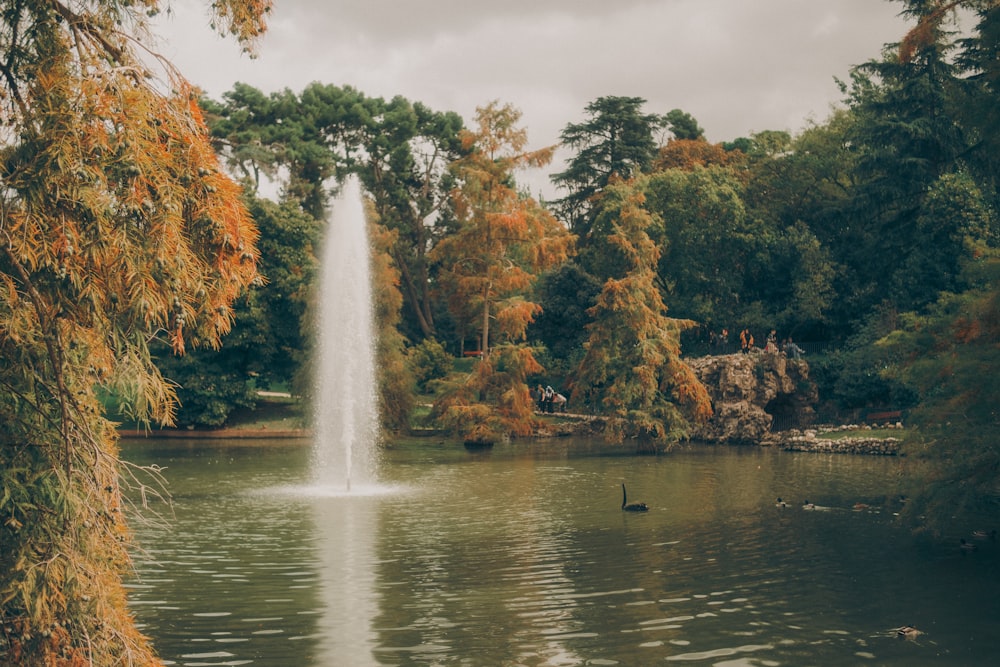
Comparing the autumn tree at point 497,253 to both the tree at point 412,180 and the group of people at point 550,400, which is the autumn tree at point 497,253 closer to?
the group of people at point 550,400

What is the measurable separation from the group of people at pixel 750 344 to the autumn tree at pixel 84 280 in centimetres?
3462

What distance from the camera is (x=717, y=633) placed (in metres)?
11.4

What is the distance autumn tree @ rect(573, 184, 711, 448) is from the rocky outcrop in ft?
5.95

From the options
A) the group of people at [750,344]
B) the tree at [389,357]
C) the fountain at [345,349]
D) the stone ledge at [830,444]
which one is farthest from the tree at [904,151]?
the fountain at [345,349]

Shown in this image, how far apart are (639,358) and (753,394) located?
221 inches

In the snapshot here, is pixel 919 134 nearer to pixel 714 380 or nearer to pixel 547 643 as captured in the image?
pixel 714 380

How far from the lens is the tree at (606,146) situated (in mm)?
59000

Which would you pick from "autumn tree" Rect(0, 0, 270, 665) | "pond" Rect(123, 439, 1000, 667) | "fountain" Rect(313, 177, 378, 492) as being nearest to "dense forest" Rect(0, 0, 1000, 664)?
"autumn tree" Rect(0, 0, 270, 665)

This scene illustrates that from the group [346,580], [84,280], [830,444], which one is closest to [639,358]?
[830,444]

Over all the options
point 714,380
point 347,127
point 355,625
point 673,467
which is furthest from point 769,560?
point 347,127

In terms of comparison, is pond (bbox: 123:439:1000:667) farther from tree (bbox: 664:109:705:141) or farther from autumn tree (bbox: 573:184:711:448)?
tree (bbox: 664:109:705:141)

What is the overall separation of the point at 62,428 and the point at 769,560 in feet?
39.0

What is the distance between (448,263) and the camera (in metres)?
42.0

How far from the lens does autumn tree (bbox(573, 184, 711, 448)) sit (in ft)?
117
